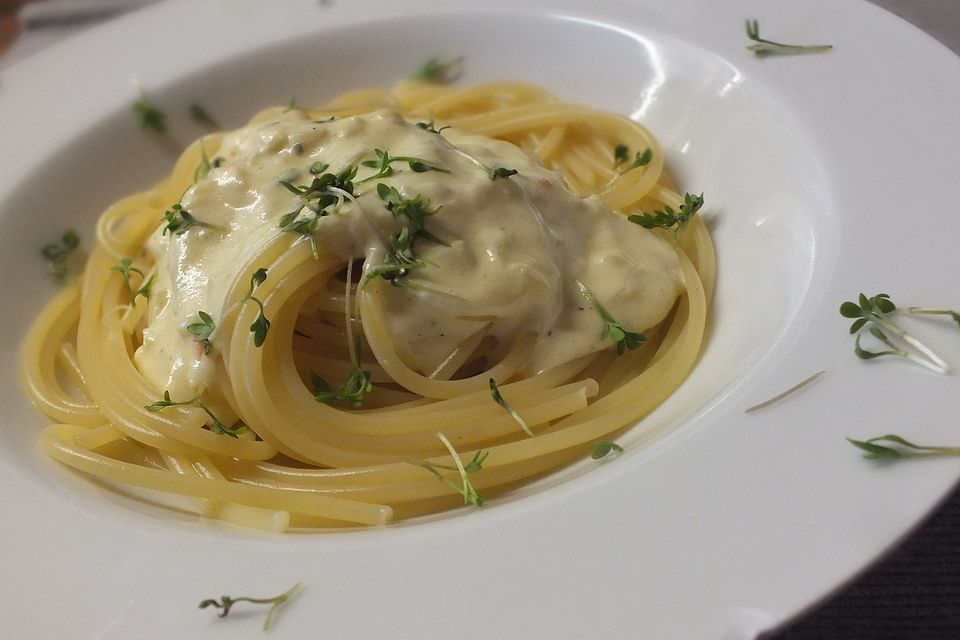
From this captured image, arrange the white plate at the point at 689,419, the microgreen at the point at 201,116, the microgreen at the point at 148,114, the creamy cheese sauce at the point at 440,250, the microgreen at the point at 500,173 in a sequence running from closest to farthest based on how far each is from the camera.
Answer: the white plate at the point at 689,419, the creamy cheese sauce at the point at 440,250, the microgreen at the point at 500,173, the microgreen at the point at 148,114, the microgreen at the point at 201,116

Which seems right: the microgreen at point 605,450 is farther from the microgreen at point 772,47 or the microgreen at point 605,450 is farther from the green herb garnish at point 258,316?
the microgreen at point 772,47

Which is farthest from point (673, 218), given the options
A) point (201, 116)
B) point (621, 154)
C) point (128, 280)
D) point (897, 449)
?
point (201, 116)

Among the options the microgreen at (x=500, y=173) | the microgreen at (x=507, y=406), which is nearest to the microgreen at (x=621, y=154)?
the microgreen at (x=500, y=173)

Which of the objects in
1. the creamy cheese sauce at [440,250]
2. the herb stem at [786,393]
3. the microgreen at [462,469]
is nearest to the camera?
the herb stem at [786,393]

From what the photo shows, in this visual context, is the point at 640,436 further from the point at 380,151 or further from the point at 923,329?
the point at 380,151

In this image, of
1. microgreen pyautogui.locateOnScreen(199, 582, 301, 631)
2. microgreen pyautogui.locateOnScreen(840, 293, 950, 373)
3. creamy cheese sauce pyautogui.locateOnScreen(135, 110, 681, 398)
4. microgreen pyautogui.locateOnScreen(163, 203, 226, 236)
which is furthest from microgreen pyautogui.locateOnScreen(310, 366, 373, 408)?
microgreen pyautogui.locateOnScreen(840, 293, 950, 373)

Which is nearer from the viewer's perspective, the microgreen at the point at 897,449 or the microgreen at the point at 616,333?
the microgreen at the point at 897,449

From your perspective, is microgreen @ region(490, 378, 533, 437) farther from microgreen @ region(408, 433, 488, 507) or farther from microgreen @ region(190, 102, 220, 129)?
microgreen @ region(190, 102, 220, 129)
